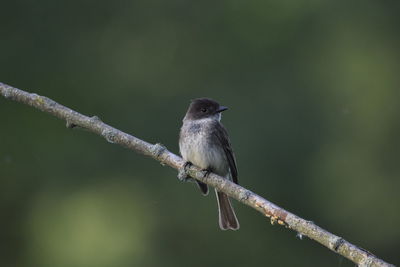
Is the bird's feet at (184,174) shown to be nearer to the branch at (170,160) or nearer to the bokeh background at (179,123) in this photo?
the branch at (170,160)

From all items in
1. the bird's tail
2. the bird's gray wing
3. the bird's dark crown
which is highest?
the bird's dark crown

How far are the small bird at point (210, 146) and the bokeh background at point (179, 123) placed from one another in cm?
338

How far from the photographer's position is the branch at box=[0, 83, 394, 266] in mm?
4031

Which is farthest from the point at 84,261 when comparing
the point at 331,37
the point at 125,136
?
the point at 331,37

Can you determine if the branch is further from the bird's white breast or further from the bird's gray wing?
the bird's gray wing

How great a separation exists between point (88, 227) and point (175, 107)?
2.07 meters

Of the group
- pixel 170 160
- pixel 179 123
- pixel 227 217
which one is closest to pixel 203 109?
pixel 227 217

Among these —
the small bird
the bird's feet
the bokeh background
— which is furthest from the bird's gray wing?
the bokeh background

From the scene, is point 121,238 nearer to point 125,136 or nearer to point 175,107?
point 175,107

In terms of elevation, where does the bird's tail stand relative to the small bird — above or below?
below

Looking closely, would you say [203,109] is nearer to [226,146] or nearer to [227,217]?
[226,146]

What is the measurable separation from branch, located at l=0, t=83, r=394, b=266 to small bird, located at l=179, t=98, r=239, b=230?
28.9 inches

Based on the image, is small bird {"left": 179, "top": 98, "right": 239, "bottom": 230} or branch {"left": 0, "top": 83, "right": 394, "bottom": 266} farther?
small bird {"left": 179, "top": 98, "right": 239, "bottom": 230}

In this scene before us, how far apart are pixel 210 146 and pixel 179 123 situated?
4173 millimetres
